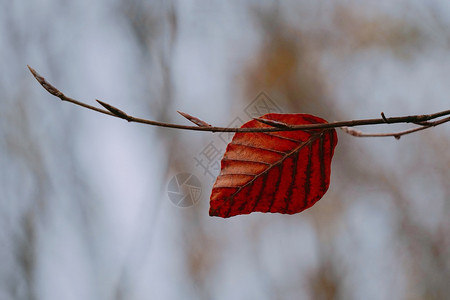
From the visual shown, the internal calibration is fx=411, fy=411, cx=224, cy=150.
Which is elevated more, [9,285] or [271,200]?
[271,200]

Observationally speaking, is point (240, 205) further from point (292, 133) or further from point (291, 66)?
point (291, 66)

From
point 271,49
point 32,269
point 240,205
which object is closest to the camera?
point 240,205

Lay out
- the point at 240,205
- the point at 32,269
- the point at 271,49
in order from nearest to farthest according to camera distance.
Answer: the point at 240,205, the point at 32,269, the point at 271,49

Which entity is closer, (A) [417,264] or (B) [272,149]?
(B) [272,149]

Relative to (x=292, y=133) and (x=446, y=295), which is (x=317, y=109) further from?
(x=292, y=133)

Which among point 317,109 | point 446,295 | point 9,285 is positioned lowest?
point 9,285

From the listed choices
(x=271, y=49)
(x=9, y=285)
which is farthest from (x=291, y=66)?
(x=9, y=285)

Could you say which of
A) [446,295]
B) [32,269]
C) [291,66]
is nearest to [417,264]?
[446,295]
